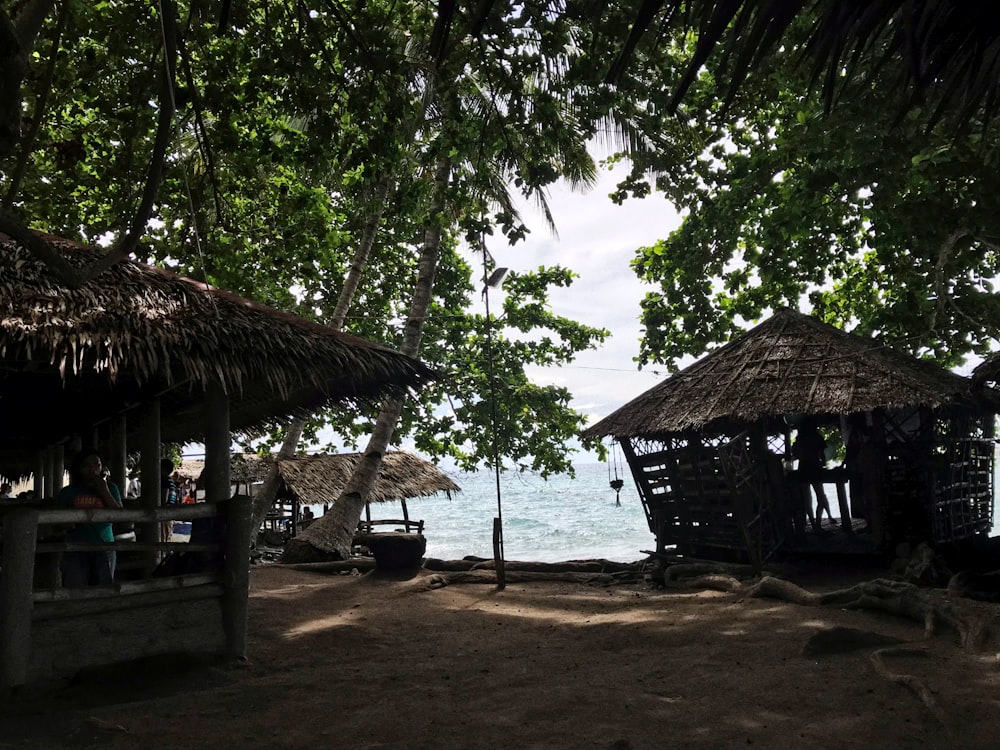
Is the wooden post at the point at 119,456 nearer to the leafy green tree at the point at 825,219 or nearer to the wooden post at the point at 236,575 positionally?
the wooden post at the point at 236,575

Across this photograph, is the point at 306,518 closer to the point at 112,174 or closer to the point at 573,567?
the point at 573,567

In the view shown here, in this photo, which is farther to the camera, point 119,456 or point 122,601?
point 119,456

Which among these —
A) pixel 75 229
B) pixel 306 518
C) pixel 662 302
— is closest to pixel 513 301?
pixel 662 302

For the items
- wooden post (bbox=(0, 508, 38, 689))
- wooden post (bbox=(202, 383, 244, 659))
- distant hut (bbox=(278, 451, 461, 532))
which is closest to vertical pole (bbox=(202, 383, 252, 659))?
wooden post (bbox=(202, 383, 244, 659))

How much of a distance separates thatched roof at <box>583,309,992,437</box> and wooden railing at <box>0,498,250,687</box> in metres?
7.60

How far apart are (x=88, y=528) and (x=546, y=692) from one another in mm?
3782

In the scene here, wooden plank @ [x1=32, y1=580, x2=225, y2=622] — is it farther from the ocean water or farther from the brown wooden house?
the ocean water

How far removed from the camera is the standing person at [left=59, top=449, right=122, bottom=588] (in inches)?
242

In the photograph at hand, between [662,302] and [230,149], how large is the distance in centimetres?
1154

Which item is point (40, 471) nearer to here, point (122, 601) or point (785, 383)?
point (122, 601)

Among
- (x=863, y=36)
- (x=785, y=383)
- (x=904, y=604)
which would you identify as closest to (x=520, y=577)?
(x=785, y=383)

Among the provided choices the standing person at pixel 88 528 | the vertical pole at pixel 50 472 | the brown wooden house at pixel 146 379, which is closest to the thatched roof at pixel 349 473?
the vertical pole at pixel 50 472

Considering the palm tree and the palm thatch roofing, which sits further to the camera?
the palm thatch roofing

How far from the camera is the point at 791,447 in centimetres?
1415
